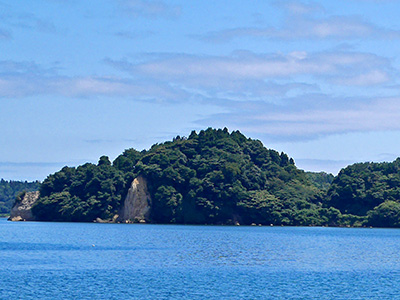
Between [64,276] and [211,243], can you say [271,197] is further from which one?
[64,276]

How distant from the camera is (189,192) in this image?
14625 centimetres

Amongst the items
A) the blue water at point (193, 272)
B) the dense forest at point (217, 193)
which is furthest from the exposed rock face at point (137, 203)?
the blue water at point (193, 272)

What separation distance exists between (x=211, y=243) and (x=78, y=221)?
79.5m

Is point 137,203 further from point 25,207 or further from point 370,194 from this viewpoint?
point 370,194

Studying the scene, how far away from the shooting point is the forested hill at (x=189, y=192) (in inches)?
5773

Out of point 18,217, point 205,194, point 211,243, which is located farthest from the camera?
point 18,217

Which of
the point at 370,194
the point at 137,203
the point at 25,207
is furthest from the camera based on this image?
the point at 25,207

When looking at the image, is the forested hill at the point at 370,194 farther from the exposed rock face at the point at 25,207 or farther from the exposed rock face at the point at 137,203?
the exposed rock face at the point at 25,207

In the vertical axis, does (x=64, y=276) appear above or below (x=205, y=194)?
below

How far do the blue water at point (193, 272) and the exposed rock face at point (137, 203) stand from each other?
72.8 m

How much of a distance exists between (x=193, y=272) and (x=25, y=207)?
121314 millimetres

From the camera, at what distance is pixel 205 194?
148m

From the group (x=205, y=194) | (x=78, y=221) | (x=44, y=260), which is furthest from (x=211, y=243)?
(x=78, y=221)

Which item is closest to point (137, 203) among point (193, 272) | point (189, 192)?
point (189, 192)
